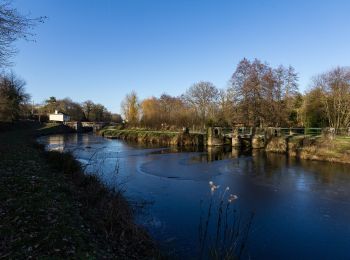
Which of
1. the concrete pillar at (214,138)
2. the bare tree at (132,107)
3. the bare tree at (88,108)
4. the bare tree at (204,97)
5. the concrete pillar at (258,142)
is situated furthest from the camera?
the bare tree at (88,108)

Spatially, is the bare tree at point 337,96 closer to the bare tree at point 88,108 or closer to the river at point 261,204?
the river at point 261,204

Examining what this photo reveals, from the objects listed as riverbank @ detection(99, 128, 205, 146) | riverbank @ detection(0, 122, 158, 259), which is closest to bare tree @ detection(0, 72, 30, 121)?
riverbank @ detection(99, 128, 205, 146)

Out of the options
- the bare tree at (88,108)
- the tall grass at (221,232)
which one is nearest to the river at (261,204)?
the tall grass at (221,232)

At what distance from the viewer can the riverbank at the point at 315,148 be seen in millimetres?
21125

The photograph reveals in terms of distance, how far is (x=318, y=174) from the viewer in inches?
642

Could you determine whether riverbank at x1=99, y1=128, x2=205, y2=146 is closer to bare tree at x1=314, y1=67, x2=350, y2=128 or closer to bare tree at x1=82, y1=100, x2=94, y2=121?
bare tree at x1=314, y1=67, x2=350, y2=128

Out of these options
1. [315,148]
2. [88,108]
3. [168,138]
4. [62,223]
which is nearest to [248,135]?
[168,138]

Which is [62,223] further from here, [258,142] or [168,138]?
[168,138]

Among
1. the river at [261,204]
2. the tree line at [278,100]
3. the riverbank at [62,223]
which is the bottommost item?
the river at [261,204]

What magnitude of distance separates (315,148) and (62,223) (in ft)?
70.9

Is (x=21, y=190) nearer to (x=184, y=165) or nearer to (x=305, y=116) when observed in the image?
(x=184, y=165)

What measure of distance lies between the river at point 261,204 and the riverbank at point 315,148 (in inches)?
92.9

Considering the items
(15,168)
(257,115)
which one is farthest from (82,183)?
(257,115)

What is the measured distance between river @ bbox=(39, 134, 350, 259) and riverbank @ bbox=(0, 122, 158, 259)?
1.05 m
